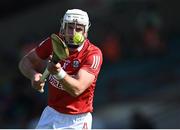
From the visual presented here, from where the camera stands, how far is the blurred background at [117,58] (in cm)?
1520

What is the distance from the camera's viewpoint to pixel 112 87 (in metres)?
16.6

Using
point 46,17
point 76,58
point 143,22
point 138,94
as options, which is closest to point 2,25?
point 46,17

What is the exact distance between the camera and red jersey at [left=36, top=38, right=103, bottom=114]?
329 inches

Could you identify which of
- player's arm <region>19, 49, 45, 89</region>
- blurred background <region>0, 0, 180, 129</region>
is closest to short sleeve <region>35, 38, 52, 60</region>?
player's arm <region>19, 49, 45, 89</region>

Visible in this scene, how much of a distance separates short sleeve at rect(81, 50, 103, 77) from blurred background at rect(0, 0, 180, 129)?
4.87 metres

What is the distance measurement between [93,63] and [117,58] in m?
9.36

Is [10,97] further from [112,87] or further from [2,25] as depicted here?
[2,25]

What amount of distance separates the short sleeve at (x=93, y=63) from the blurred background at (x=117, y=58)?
4.87 meters

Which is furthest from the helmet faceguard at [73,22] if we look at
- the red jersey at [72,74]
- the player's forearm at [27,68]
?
the player's forearm at [27,68]

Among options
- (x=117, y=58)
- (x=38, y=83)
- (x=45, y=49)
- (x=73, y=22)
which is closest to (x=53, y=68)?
(x=38, y=83)

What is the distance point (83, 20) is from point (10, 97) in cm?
772

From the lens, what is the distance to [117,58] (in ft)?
57.9

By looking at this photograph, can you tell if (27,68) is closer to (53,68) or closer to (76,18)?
(76,18)

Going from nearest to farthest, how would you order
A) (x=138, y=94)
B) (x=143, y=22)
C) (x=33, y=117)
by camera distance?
(x=33, y=117), (x=138, y=94), (x=143, y=22)
